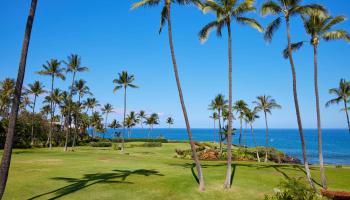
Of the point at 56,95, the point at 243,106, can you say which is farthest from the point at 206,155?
the point at 56,95

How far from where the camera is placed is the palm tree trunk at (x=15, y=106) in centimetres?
1516

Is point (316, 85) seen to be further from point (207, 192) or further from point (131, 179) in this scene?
point (131, 179)

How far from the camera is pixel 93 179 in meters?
25.5

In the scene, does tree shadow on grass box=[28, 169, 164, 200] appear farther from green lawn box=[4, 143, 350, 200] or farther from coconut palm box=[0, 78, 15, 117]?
coconut palm box=[0, 78, 15, 117]

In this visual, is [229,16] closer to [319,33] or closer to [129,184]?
[319,33]

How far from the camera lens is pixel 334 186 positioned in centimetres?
2722

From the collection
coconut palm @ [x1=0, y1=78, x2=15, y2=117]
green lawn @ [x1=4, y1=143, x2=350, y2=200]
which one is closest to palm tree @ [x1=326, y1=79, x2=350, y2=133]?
green lawn @ [x1=4, y1=143, x2=350, y2=200]

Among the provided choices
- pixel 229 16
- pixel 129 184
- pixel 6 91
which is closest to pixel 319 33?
pixel 229 16

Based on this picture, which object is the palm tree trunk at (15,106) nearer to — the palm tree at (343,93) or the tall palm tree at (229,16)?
the tall palm tree at (229,16)

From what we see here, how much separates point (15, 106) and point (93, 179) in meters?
11.7

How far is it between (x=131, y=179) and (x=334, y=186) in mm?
17792

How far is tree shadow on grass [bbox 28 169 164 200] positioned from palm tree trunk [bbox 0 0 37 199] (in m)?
4.93

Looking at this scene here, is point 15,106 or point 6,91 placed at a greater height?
point 6,91

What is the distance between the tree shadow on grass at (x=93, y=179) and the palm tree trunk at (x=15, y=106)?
16.2 feet
